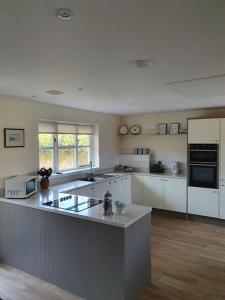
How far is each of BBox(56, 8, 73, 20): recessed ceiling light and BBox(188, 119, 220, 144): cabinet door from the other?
3.83 metres

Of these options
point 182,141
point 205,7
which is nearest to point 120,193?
point 182,141

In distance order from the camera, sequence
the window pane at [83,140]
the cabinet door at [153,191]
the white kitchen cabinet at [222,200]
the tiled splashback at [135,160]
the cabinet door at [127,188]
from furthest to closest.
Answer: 1. the tiled splashback at [135,160]
2. the cabinet door at [127,188]
3. the cabinet door at [153,191]
4. the window pane at [83,140]
5. the white kitchen cabinet at [222,200]

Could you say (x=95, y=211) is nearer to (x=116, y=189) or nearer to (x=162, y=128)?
(x=116, y=189)

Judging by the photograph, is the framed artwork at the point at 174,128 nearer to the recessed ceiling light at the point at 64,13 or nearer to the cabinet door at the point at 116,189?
the cabinet door at the point at 116,189

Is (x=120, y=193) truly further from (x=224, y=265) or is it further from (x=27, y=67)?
(x=27, y=67)

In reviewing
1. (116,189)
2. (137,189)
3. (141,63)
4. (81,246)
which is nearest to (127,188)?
(137,189)

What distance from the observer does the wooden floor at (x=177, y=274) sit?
2449mm

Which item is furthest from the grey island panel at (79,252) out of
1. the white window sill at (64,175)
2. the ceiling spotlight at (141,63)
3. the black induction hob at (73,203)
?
the ceiling spotlight at (141,63)

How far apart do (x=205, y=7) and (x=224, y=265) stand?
10.1ft

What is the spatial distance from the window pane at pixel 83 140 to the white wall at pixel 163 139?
1.25 meters

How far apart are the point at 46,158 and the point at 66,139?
2.09 feet

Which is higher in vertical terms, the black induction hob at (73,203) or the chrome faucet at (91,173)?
the chrome faucet at (91,173)

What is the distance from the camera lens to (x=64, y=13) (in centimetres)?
119

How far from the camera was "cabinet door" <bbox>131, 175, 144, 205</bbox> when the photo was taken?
5.30 meters
